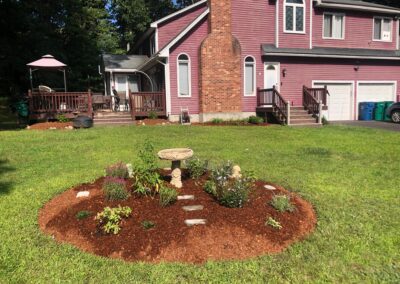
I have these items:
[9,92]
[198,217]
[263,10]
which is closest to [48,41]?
[9,92]

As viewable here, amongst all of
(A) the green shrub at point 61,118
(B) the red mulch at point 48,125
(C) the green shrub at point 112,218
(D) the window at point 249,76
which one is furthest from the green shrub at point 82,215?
(D) the window at point 249,76

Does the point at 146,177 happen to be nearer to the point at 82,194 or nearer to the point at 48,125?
the point at 82,194

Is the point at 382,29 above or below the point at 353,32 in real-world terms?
above

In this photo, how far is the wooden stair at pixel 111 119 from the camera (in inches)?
627

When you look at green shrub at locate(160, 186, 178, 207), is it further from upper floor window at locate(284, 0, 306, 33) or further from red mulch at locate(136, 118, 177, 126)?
upper floor window at locate(284, 0, 306, 33)

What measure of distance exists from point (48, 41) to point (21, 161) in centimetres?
2080

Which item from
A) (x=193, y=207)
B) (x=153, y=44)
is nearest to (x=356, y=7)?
(x=153, y=44)

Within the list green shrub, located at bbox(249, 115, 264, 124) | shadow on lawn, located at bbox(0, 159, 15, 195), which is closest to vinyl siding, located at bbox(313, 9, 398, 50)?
green shrub, located at bbox(249, 115, 264, 124)

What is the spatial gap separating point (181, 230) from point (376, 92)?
20209 millimetres

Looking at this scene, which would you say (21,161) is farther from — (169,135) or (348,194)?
(348,194)

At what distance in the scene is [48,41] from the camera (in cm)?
2598

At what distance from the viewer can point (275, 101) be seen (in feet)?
Answer: 55.4

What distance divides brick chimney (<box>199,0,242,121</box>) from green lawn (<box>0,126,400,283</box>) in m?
4.66

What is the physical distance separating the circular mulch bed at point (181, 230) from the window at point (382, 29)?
795 inches
